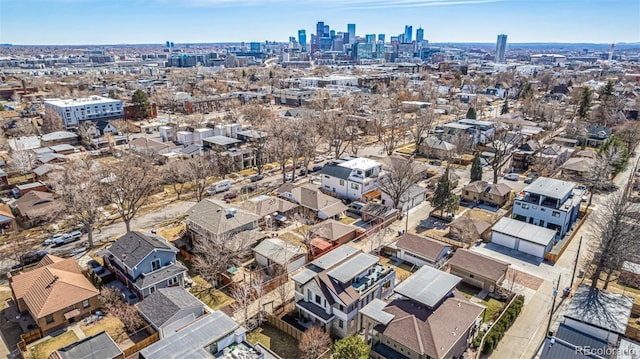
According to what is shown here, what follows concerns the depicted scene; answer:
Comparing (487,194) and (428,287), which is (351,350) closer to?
(428,287)

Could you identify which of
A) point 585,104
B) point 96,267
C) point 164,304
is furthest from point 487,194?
point 585,104

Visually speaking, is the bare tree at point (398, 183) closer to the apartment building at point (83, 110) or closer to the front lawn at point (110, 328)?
the front lawn at point (110, 328)

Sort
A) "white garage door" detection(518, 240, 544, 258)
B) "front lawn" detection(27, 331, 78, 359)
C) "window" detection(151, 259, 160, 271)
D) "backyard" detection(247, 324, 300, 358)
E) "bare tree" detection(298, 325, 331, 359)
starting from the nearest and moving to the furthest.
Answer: "bare tree" detection(298, 325, 331, 359), "front lawn" detection(27, 331, 78, 359), "backyard" detection(247, 324, 300, 358), "window" detection(151, 259, 160, 271), "white garage door" detection(518, 240, 544, 258)

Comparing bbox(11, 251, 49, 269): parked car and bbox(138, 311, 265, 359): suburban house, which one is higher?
bbox(138, 311, 265, 359): suburban house

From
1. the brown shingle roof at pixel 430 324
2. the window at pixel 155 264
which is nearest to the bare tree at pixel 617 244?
the brown shingle roof at pixel 430 324

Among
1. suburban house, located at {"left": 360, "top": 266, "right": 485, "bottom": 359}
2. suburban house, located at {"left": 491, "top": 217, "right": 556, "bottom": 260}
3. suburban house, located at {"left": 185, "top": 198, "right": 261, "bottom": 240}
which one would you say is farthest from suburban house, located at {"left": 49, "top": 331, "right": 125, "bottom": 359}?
suburban house, located at {"left": 491, "top": 217, "right": 556, "bottom": 260}

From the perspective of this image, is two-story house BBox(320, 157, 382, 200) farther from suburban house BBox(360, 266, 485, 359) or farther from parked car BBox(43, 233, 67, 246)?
parked car BBox(43, 233, 67, 246)
